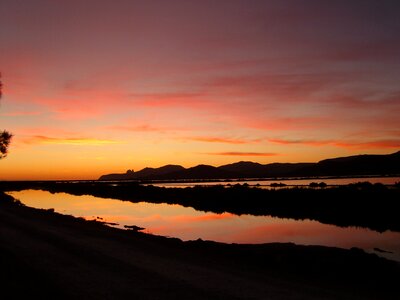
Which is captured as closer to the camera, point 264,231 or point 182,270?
point 182,270

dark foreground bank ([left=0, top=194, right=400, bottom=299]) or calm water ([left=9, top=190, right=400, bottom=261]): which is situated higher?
Result: dark foreground bank ([left=0, top=194, right=400, bottom=299])

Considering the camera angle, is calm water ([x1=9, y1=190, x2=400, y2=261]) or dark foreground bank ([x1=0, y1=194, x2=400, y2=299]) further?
calm water ([x1=9, y1=190, x2=400, y2=261])

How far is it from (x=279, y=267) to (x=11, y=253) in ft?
36.2

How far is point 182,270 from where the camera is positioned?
48.6 ft

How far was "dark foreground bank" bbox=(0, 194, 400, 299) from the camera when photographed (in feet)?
38.7

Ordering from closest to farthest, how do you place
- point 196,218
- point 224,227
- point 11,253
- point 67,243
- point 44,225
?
point 11,253, point 67,243, point 44,225, point 224,227, point 196,218

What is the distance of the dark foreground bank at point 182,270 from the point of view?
11.8 m

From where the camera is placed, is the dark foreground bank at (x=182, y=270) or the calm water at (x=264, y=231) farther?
the calm water at (x=264, y=231)

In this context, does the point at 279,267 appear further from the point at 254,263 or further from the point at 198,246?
the point at 198,246

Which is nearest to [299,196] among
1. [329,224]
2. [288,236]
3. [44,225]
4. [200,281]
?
[329,224]

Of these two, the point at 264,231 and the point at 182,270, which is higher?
the point at 182,270

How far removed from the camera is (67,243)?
21234mm

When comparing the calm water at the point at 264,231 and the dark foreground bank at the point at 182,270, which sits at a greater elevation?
the dark foreground bank at the point at 182,270

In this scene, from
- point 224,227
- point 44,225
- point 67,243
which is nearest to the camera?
point 67,243
